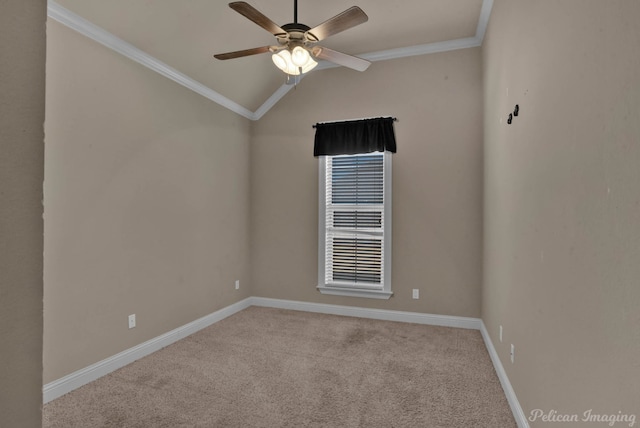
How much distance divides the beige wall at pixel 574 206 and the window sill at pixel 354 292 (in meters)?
1.82

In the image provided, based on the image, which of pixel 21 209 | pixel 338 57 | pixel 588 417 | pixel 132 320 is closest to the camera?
pixel 21 209

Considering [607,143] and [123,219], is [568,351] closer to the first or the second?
[607,143]

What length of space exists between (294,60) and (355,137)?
6.38ft

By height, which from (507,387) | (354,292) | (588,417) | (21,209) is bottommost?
(507,387)

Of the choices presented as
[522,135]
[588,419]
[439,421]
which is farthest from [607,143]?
[439,421]

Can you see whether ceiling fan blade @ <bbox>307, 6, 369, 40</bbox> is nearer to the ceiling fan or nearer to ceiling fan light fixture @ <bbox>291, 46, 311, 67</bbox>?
the ceiling fan

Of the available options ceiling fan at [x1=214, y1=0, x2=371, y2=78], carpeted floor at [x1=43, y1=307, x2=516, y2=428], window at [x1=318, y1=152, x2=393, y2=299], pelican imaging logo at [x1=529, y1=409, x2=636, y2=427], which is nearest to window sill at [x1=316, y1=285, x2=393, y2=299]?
window at [x1=318, y1=152, x2=393, y2=299]

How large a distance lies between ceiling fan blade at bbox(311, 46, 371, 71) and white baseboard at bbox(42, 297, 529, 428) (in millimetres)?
2577

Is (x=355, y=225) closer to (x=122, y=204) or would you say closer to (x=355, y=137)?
(x=355, y=137)

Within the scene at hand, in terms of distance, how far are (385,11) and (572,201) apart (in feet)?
9.02

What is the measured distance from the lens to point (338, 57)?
9.18 feet

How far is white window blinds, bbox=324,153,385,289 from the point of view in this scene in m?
4.35

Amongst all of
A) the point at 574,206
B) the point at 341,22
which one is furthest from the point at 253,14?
the point at 574,206

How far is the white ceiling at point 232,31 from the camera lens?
2771 millimetres
